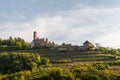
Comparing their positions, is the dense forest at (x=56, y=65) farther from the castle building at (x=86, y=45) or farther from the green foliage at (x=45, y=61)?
the castle building at (x=86, y=45)

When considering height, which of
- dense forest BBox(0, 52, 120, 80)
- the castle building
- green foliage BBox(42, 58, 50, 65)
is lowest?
dense forest BBox(0, 52, 120, 80)

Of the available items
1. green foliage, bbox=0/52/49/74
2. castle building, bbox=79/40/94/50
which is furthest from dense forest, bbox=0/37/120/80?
castle building, bbox=79/40/94/50

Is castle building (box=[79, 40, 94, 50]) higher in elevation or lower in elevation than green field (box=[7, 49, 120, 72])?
higher

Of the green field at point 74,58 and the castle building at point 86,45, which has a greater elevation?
the castle building at point 86,45

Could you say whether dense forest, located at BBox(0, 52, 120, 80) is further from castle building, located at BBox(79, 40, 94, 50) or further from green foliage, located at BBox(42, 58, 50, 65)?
castle building, located at BBox(79, 40, 94, 50)

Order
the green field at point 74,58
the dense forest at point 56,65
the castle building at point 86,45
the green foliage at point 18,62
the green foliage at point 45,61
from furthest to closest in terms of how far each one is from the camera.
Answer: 1. the castle building at point 86,45
2. the green foliage at point 45,61
3. the green field at point 74,58
4. the green foliage at point 18,62
5. the dense forest at point 56,65

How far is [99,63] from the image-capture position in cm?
14600

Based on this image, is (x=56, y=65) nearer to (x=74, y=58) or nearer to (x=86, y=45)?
(x=74, y=58)

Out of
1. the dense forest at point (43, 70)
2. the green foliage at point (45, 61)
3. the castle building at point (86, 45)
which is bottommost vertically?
the dense forest at point (43, 70)

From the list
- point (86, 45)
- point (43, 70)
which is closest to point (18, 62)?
point (43, 70)

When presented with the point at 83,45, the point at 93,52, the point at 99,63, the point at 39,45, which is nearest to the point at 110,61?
the point at 99,63

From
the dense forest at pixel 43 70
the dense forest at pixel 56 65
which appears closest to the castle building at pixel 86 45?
the dense forest at pixel 56 65

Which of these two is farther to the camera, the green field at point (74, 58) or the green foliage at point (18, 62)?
the green field at point (74, 58)

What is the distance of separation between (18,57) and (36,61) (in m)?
7.46
